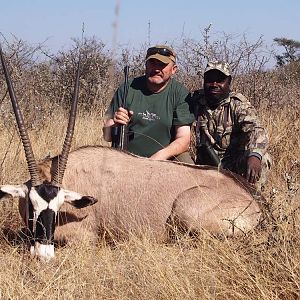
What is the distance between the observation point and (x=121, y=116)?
534 centimetres

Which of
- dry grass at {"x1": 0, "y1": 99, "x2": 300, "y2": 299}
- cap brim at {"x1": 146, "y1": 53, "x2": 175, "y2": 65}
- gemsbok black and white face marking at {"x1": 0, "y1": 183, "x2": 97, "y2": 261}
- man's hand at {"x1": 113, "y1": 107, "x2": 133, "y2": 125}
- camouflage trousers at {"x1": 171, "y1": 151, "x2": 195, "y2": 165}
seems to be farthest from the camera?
camouflage trousers at {"x1": 171, "y1": 151, "x2": 195, "y2": 165}

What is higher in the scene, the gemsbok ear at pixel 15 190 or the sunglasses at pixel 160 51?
the sunglasses at pixel 160 51

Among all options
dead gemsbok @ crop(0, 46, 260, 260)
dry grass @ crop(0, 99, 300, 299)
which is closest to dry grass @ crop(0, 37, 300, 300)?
dry grass @ crop(0, 99, 300, 299)

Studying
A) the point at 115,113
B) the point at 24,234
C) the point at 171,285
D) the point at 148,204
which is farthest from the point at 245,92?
the point at 171,285

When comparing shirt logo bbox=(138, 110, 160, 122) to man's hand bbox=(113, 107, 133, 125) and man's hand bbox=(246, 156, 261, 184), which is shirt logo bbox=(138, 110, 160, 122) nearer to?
man's hand bbox=(113, 107, 133, 125)

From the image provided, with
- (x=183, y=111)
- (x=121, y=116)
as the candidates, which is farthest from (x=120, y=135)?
(x=183, y=111)

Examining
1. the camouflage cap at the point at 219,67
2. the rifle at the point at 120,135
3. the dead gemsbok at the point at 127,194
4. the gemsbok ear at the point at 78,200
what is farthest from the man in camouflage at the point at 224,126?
the gemsbok ear at the point at 78,200

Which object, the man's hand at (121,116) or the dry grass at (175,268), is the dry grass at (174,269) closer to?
the dry grass at (175,268)

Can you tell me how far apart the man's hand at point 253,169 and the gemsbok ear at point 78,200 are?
1343 millimetres

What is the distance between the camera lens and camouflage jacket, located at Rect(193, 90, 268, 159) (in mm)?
5582

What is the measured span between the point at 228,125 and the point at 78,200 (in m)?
1.83

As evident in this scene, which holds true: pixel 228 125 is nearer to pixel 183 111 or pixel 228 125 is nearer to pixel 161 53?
pixel 183 111

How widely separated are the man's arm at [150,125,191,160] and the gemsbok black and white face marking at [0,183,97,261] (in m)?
1.16

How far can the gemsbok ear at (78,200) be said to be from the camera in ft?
14.3
